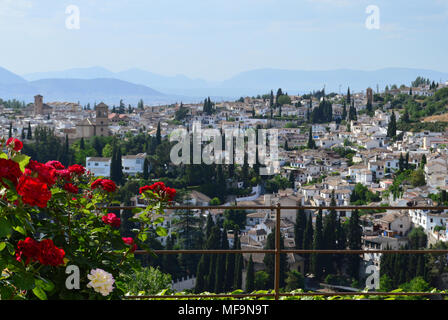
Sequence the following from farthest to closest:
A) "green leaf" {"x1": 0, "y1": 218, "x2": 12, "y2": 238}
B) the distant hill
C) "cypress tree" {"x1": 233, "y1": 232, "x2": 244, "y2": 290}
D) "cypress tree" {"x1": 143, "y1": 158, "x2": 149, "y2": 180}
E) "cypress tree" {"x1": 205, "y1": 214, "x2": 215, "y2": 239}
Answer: the distant hill < "cypress tree" {"x1": 143, "y1": 158, "x2": 149, "y2": 180} < "cypress tree" {"x1": 205, "y1": 214, "x2": 215, "y2": 239} < "cypress tree" {"x1": 233, "y1": 232, "x2": 244, "y2": 290} < "green leaf" {"x1": 0, "y1": 218, "x2": 12, "y2": 238}

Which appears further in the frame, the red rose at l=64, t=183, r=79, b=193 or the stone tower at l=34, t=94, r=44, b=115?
the stone tower at l=34, t=94, r=44, b=115

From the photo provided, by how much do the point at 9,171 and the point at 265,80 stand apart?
117956mm

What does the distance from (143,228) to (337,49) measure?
78835 millimetres

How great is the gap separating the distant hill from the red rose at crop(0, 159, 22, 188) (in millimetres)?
74983

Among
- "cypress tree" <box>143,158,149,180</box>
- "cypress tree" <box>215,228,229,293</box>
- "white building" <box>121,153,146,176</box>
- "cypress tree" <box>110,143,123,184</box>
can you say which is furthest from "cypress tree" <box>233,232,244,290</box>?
"white building" <box>121,153,146,176</box>

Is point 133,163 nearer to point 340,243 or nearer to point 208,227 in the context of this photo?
point 208,227

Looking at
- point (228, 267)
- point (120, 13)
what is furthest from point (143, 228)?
point (120, 13)

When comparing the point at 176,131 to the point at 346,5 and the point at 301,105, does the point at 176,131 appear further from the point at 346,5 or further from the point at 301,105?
the point at 346,5

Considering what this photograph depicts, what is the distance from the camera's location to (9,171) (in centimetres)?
97

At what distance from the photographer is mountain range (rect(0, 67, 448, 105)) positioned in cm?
8956

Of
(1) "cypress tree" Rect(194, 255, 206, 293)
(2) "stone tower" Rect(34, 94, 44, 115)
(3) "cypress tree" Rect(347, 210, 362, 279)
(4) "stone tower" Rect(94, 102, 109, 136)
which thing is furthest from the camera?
(2) "stone tower" Rect(34, 94, 44, 115)

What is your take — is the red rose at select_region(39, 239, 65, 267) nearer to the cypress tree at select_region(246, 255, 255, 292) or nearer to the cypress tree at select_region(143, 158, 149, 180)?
the cypress tree at select_region(246, 255, 255, 292)

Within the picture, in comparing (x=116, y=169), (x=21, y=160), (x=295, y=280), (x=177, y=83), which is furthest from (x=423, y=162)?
(x=177, y=83)
